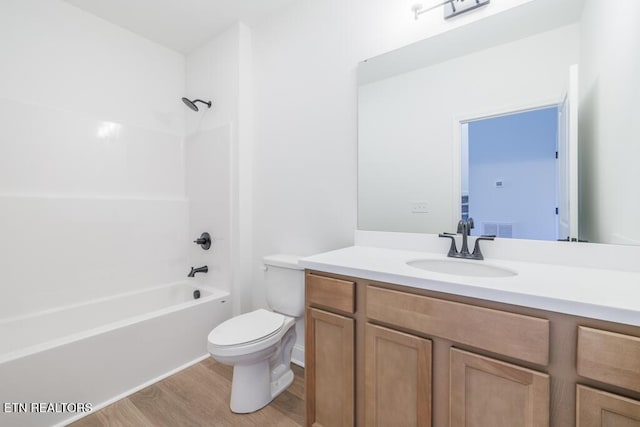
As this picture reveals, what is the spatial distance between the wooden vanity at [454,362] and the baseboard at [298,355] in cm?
72

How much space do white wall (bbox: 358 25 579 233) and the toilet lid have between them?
79cm

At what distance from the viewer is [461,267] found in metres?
1.27

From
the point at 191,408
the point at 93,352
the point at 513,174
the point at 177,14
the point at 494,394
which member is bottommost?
the point at 191,408

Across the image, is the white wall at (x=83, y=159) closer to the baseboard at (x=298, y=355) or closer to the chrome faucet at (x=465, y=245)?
the baseboard at (x=298, y=355)

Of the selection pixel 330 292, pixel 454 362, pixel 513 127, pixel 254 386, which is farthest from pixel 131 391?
pixel 513 127

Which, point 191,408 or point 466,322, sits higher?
point 466,322

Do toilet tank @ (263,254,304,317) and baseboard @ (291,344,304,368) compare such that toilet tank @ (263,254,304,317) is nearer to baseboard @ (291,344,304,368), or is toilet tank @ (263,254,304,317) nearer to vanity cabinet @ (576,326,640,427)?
baseboard @ (291,344,304,368)

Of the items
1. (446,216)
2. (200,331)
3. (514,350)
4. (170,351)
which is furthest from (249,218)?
(514,350)

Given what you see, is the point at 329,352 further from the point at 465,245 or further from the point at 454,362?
the point at 465,245

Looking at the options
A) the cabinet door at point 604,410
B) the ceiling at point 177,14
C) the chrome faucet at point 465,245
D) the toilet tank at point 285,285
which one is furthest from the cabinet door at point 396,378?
the ceiling at point 177,14

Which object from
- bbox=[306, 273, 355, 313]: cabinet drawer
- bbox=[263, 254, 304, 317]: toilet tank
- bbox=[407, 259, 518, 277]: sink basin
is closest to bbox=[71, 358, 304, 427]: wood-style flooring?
bbox=[263, 254, 304, 317]: toilet tank

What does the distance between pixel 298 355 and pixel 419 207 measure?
4.45 ft

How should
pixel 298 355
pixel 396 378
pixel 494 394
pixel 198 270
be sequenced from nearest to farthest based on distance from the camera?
pixel 494 394 < pixel 396 378 < pixel 298 355 < pixel 198 270

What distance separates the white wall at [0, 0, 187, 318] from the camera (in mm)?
1755
